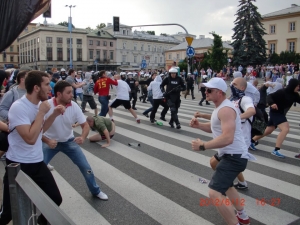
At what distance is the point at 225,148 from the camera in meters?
3.45

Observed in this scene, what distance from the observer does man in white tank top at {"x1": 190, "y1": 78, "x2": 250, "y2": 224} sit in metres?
3.21

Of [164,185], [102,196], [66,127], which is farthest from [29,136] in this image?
[164,185]

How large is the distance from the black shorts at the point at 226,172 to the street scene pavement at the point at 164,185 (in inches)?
30.5

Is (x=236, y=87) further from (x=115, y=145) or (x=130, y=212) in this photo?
(x=115, y=145)

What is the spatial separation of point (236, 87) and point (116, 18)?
19.1m

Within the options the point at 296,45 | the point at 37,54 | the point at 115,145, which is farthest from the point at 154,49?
the point at 115,145

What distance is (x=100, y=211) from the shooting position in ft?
13.4

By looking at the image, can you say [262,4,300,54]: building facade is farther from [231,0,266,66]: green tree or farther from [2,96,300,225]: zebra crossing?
[2,96,300,225]: zebra crossing

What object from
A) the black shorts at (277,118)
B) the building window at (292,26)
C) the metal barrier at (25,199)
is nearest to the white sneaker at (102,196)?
the metal barrier at (25,199)

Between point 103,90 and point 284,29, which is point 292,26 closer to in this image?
point 284,29

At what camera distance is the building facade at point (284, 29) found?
184 feet

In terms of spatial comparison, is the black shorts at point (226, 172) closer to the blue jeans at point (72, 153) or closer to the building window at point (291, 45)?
the blue jeans at point (72, 153)

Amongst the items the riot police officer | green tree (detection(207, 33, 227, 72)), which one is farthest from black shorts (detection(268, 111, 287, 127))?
green tree (detection(207, 33, 227, 72))

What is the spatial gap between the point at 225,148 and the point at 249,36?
47.0m
